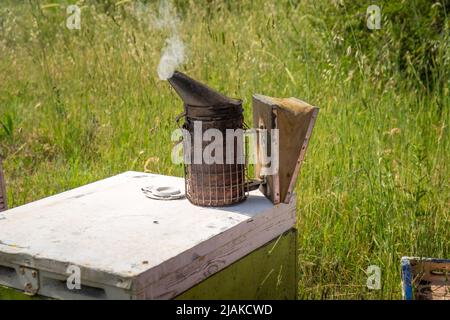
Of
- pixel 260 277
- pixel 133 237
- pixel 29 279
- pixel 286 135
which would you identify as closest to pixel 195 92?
pixel 286 135

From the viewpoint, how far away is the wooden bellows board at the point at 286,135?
2.73m

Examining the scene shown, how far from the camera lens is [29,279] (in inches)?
93.3

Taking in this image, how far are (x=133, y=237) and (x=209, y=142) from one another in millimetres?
512

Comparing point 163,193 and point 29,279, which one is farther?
point 163,193

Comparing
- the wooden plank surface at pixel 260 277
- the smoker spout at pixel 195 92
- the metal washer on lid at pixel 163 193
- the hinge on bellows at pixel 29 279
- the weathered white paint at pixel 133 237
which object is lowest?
the wooden plank surface at pixel 260 277

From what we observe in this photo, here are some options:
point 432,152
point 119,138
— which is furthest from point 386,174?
point 119,138

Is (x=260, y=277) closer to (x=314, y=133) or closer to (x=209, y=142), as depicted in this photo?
(x=209, y=142)

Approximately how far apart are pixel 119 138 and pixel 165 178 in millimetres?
1997

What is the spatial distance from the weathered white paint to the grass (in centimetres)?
81

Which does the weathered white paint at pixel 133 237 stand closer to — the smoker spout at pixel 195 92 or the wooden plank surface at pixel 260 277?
the wooden plank surface at pixel 260 277

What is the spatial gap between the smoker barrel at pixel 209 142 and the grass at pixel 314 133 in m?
0.88

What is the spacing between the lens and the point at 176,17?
22.2ft

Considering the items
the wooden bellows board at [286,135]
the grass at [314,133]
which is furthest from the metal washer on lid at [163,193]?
the grass at [314,133]

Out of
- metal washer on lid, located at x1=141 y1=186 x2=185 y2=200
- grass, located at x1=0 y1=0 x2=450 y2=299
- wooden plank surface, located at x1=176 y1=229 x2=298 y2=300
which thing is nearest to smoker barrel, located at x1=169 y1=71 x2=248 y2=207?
metal washer on lid, located at x1=141 y1=186 x2=185 y2=200
